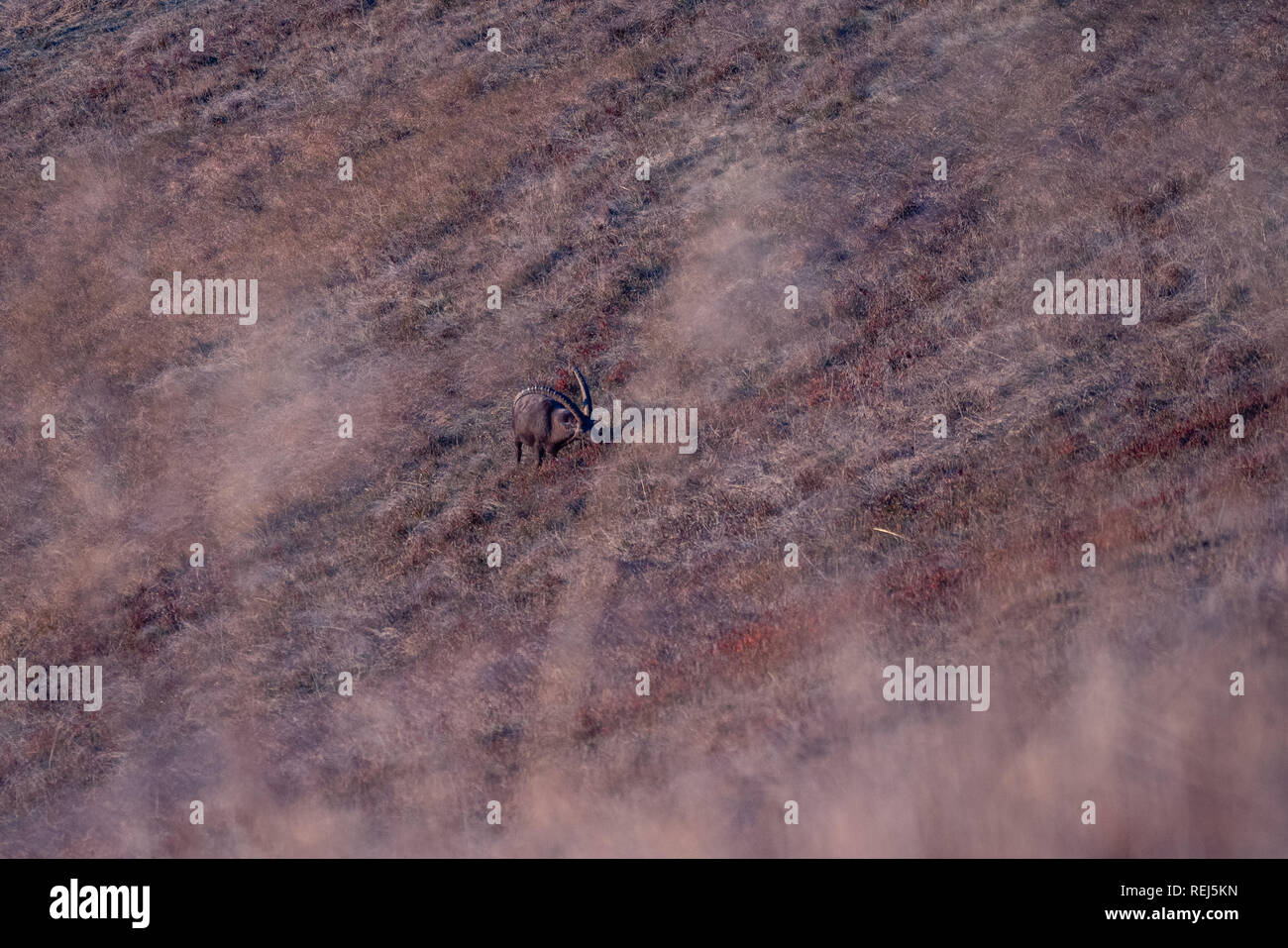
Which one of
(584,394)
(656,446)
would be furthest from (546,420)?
(656,446)

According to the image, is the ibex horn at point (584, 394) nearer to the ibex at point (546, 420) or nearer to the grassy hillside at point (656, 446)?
the ibex at point (546, 420)

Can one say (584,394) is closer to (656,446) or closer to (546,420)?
(546,420)

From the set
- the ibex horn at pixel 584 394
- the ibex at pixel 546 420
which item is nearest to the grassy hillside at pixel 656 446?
the ibex at pixel 546 420

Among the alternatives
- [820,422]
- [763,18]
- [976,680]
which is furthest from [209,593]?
[763,18]

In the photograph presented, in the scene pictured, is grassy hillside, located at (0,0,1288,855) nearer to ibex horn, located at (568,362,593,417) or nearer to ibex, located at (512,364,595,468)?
ibex, located at (512,364,595,468)

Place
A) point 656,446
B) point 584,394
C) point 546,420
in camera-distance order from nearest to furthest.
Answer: point 546,420 → point 656,446 → point 584,394
